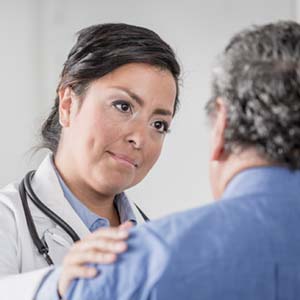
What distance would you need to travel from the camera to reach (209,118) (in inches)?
34.3

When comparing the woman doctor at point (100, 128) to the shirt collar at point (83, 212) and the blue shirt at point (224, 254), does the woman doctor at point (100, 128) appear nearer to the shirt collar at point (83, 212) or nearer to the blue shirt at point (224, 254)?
the shirt collar at point (83, 212)

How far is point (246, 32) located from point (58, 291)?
411 millimetres

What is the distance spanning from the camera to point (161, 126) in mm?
1451

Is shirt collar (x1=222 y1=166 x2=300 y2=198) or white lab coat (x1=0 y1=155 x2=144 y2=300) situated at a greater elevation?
shirt collar (x1=222 y1=166 x2=300 y2=198)

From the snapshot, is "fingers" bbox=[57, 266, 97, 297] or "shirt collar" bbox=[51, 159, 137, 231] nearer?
"fingers" bbox=[57, 266, 97, 297]

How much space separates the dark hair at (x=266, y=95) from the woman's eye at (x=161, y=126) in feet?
2.02

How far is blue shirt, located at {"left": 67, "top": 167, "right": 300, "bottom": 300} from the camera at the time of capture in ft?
2.43

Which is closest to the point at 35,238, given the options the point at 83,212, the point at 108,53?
the point at 83,212

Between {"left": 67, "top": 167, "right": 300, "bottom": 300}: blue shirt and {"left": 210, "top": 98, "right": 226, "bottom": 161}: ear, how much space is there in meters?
0.06

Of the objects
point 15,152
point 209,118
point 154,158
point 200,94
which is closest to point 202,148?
point 200,94

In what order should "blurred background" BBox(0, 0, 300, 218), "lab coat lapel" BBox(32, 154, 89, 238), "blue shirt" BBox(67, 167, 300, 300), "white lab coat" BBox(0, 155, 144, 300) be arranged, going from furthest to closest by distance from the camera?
1. "blurred background" BBox(0, 0, 300, 218)
2. "lab coat lapel" BBox(32, 154, 89, 238)
3. "white lab coat" BBox(0, 155, 144, 300)
4. "blue shirt" BBox(67, 167, 300, 300)

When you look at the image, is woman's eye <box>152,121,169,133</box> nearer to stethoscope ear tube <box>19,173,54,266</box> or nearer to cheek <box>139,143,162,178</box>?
cheek <box>139,143,162,178</box>

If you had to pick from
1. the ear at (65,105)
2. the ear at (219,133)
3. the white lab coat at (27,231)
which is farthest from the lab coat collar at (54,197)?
the ear at (219,133)

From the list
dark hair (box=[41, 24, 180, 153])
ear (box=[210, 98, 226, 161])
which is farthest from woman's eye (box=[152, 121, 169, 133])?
ear (box=[210, 98, 226, 161])
